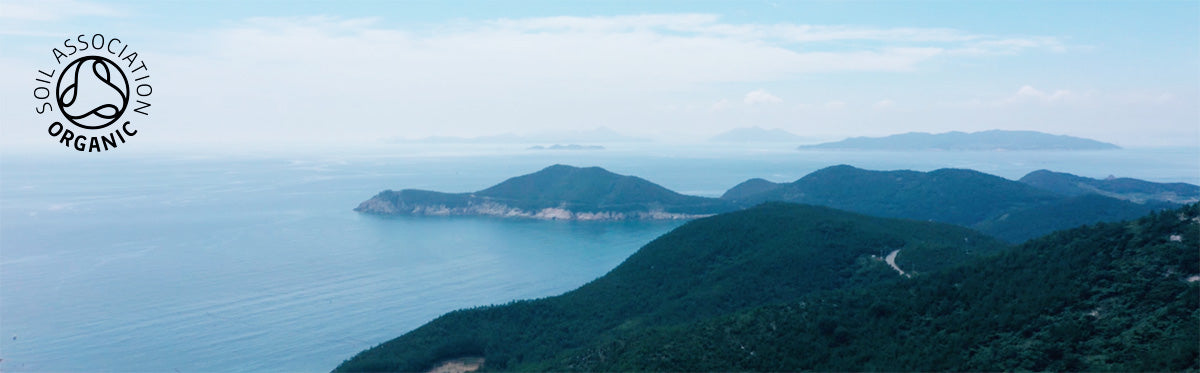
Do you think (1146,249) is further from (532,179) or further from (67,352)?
(532,179)

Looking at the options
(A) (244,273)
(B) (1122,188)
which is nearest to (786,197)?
(B) (1122,188)

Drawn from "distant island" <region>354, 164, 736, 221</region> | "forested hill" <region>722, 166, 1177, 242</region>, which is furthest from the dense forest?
"distant island" <region>354, 164, 736, 221</region>

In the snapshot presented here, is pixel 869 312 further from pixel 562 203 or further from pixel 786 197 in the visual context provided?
pixel 786 197

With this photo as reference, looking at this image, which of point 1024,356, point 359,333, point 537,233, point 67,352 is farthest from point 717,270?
point 537,233

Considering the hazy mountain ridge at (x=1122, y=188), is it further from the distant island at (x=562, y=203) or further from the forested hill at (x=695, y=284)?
the forested hill at (x=695, y=284)

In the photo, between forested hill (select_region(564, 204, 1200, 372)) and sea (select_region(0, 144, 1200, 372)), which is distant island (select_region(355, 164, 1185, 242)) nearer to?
sea (select_region(0, 144, 1200, 372))

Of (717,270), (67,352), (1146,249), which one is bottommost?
(67,352)
